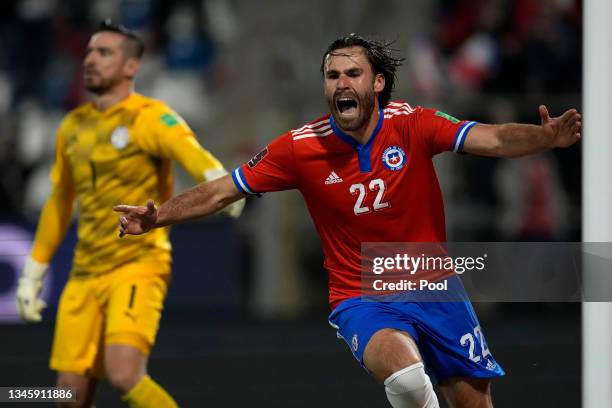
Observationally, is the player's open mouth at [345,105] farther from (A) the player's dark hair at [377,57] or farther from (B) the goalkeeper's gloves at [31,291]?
(B) the goalkeeper's gloves at [31,291]

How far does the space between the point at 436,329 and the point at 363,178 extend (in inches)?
Answer: 32.4

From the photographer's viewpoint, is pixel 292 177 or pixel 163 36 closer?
pixel 292 177

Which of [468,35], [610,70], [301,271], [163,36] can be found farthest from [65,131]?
[163,36]

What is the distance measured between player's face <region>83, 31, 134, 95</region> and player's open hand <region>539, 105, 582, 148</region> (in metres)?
3.00

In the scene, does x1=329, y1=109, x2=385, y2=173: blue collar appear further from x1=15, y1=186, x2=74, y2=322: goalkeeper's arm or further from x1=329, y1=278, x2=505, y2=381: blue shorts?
x1=15, y1=186, x2=74, y2=322: goalkeeper's arm

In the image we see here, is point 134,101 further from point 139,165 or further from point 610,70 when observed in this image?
point 610,70

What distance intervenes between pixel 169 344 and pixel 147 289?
5.55 m

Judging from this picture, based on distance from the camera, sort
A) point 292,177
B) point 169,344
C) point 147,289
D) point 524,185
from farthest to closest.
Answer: point 524,185 < point 169,344 < point 147,289 < point 292,177

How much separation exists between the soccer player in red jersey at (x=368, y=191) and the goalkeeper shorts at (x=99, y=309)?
1.03 m

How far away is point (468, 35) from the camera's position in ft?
52.2

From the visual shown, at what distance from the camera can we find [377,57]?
5.86 metres

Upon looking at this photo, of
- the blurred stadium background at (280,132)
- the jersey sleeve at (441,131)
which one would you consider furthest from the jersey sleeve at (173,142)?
the blurred stadium background at (280,132)

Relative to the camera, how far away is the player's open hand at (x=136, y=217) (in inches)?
226

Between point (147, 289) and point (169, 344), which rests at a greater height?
point (147, 289)
